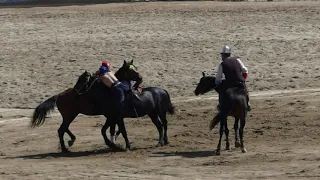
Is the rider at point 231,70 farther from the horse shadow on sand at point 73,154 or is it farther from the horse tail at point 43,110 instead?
the horse tail at point 43,110

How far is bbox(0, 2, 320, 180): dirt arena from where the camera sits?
17.5 meters

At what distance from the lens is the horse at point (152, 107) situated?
65.4ft

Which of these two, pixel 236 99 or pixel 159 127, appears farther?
pixel 159 127

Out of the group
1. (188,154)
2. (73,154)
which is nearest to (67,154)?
(73,154)

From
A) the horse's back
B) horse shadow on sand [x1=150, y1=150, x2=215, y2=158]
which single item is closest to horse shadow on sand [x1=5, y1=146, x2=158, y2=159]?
horse shadow on sand [x1=150, y1=150, x2=215, y2=158]

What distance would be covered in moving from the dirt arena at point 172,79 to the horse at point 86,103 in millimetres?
457

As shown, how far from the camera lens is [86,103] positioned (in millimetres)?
20047

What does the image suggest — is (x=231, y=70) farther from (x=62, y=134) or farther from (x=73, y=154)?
(x=62, y=134)

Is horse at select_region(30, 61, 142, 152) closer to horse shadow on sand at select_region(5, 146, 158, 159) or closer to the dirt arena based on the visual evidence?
horse shadow on sand at select_region(5, 146, 158, 159)

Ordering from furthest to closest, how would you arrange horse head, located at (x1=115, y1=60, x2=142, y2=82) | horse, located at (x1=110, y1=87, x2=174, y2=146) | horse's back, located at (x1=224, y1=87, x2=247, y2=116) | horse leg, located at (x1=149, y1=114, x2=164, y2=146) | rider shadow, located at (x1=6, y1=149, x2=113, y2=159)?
horse leg, located at (x1=149, y1=114, x2=164, y2=146) < horse, located at (x1=110, y1=87, x2=174, y2=146) < horse head, located at (x1=115, y1=60, x2=142, y2=82) < rider shadow, located at (x1=6, y1=149, x2=113, y2=159) < horse's back, located at (x1=224, y1=87, x2=247, y2=116)

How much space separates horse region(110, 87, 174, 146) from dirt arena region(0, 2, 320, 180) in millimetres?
354

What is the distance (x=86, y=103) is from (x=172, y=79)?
7.98 m

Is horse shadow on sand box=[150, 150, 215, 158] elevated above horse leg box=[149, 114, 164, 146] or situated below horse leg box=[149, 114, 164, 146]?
below

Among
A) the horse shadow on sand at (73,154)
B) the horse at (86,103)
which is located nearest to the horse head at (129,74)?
the horse at (86,103)
